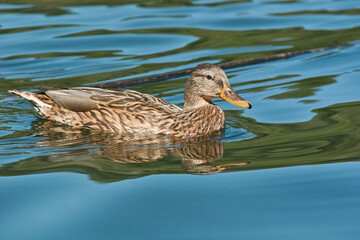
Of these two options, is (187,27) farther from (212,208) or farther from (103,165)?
(212,208)

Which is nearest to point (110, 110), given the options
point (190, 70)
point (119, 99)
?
point (119, 99)

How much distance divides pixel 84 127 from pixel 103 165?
7.88ft

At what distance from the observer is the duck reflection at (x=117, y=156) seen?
241 inches

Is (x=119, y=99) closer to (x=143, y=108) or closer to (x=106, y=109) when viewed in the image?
(x=106, y=109)

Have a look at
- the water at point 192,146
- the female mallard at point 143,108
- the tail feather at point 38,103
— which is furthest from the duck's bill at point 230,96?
the tail feather at point 38,103

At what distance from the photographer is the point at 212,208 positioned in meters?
5.12

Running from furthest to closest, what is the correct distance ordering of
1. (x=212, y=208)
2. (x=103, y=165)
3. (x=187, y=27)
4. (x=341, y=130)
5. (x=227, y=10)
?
(x=227, y=10)
(x=187, y=27)
(x=341, y=130)
(x=103, y=165)
(x=212, y=208)

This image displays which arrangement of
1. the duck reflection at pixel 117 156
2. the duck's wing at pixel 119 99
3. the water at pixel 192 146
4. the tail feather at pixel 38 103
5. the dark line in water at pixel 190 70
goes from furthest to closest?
the dark line in water at pixel 190 70 < the tail feather at pixel 38 103 < the duck's wing at pixel 119 99 < the duck reflection at pixel 117 156 < the water at pixel 192 146

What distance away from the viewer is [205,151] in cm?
720

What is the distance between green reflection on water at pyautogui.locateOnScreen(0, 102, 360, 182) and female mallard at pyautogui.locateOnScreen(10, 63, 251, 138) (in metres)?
0.37

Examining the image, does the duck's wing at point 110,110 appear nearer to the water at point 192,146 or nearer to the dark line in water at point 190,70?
the water at point 192,146

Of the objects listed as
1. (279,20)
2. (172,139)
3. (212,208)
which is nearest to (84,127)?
(172,139)

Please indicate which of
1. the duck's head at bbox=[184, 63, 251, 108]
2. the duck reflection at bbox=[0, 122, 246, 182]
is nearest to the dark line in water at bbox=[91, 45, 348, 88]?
the duck's head at bbox=[184, 63, 251, 108]

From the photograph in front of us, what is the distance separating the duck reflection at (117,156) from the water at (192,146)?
2cm
